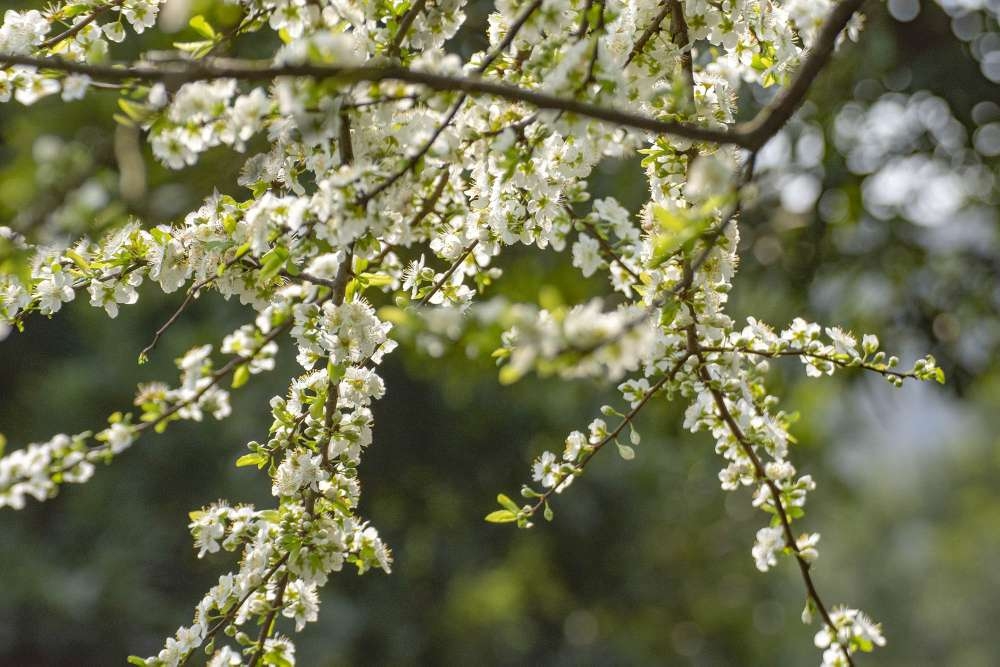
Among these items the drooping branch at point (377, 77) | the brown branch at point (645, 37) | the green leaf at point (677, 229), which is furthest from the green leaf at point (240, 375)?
the brown branch at point (645, 37)

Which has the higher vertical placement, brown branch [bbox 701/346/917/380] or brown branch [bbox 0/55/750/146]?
brown branch [bbox 701/346/917/380]

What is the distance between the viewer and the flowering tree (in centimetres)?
113

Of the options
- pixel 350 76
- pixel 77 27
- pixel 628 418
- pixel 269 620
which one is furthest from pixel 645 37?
pixel 269 620

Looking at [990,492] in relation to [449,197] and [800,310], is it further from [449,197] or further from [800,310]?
[449,197]

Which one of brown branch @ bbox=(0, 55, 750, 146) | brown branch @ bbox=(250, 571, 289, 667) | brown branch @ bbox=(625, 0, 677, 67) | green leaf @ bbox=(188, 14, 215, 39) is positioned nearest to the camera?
brown branch @ bbox=(0, 55, 750, 146)

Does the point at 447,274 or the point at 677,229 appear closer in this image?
the point at 677,229

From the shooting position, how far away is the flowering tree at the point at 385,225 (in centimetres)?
113

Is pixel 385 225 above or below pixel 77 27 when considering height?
below

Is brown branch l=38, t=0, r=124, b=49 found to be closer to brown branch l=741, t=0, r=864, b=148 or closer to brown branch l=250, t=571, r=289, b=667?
brown branch l=250, t=571, r=289, b=667

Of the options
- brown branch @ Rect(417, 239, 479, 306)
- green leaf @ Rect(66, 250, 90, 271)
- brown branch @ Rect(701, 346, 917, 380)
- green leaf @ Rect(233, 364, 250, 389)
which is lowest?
green leaf @ Rect(233, 364, 250, 389)

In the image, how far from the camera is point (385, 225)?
1.20 m

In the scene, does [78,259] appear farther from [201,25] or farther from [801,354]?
[801,354]

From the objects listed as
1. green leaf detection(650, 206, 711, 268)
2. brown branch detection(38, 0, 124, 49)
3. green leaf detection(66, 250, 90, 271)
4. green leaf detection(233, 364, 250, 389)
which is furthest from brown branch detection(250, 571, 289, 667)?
brown branch detection(38, 0, 124, 49)

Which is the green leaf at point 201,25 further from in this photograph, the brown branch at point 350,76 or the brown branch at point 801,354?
the brown branch at point 801,354
